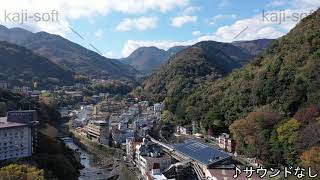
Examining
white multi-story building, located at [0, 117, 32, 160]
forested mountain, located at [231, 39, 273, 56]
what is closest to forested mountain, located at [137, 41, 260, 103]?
white multi-story building, located at [0, 117, 32, 160]

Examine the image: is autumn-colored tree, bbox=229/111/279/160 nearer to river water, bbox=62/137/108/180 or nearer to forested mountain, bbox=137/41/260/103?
river water, bbox=62/137/108/180

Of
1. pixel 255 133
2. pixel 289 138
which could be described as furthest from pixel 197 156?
pixel 289 138

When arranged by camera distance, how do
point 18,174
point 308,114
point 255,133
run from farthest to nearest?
point 255,133 → point 308,114 → point 18,174

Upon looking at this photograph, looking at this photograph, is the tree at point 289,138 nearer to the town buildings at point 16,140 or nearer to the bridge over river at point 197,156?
the bridge over river at point 197,156

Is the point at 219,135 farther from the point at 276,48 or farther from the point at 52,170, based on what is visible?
the point at 52,170

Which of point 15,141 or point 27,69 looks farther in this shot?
point 27,69

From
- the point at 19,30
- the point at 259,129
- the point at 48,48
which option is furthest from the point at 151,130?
the point at 19,30

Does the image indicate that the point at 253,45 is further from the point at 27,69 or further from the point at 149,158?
the point at 149,158
